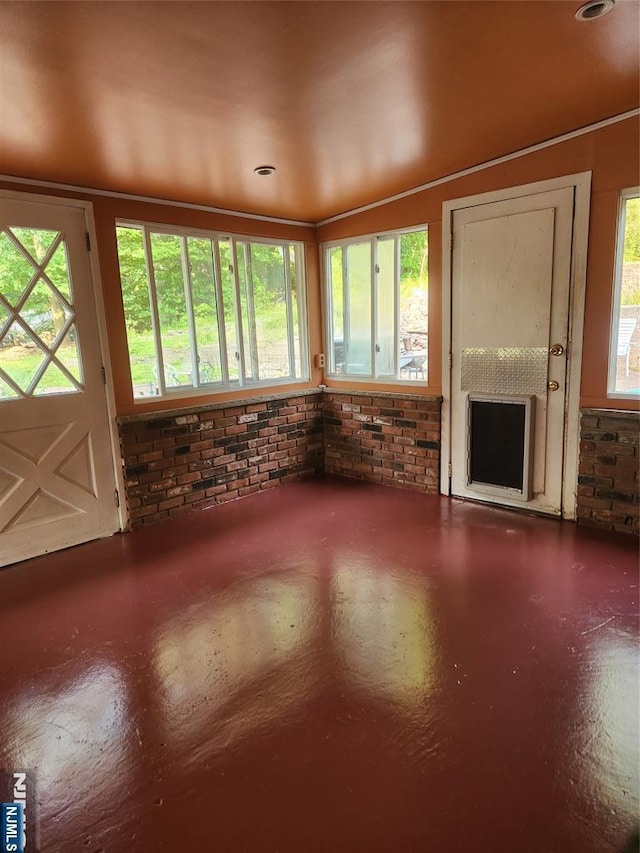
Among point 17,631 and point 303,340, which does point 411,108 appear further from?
point 17,631

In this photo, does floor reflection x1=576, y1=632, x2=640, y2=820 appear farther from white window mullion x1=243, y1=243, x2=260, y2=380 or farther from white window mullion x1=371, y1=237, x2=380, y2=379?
white window mullion x1=243, y1=243, x2=260, y2=380

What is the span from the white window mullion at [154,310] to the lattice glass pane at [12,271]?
83 centimetres

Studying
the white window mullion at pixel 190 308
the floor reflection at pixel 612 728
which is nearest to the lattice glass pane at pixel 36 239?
the white window mullion at pixel 190 308

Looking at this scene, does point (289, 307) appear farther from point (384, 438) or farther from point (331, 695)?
point (331, 695)

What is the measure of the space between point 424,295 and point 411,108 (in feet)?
5.96

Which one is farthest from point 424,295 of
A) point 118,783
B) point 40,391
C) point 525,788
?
point 118,783

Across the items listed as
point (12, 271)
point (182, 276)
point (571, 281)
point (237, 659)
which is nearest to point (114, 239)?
point (182, 276)

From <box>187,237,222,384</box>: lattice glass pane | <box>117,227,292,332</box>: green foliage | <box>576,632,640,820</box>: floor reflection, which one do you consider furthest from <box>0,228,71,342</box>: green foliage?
<box>576,632,640,820</box>: floor reflection

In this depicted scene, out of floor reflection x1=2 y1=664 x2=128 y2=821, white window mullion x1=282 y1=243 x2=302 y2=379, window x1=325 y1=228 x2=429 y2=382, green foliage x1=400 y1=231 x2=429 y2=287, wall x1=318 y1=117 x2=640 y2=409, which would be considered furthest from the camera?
white window mullion x1=282 y1=243 x2=302 y2=379

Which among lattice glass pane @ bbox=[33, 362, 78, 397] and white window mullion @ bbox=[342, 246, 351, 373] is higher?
white window mullion @ bbox=[342, 246, 351, 373]

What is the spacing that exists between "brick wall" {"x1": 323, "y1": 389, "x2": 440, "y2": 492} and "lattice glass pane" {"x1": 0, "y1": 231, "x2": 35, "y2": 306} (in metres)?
2.80

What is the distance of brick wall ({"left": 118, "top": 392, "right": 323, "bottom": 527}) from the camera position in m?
3.85

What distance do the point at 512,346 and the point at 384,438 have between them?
56.7 inches

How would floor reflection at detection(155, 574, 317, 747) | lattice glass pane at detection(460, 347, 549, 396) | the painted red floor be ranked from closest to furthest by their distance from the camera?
the painted red floor
floor reflection at detection(155, 574, 317, 747)
lattice glass pane at detection(460, 347, 549, 396)
